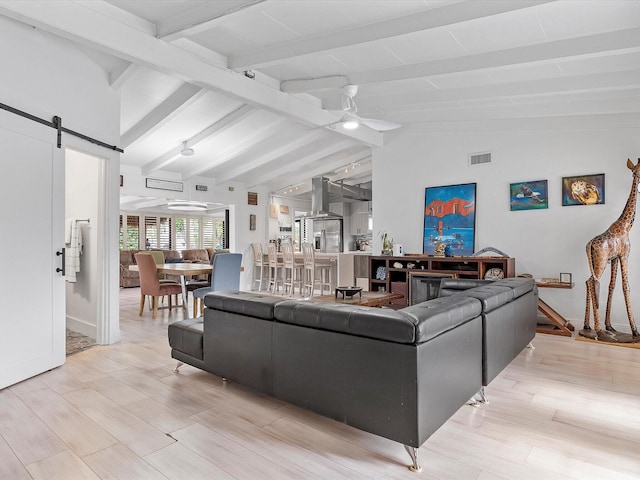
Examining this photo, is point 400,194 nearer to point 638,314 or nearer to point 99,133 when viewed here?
point 638,314

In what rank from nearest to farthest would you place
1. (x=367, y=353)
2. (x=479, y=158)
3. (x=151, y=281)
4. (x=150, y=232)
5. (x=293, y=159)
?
(x=367, y=353) → (x=151, y=281) → (x=479, y=158) → (x=293, y=159) → (x=150, y=232)

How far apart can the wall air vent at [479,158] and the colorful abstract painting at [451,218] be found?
337 millimetres

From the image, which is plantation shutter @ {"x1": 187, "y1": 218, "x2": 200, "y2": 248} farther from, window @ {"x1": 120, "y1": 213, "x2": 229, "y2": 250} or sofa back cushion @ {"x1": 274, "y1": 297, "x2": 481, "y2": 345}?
sofa back cushion @ {"x1": 274, "y1": 297, "x2": 481, "y2": 345}

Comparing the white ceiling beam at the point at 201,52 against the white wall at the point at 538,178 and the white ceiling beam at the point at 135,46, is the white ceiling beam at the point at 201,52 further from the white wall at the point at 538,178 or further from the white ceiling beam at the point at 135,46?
the white wall at the point at 538,178

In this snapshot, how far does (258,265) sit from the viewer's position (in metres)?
9.62

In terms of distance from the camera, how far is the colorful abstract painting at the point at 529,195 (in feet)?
17.8

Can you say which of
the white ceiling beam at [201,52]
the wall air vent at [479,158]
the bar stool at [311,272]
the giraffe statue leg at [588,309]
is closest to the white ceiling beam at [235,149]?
the bar stool at [311,272]

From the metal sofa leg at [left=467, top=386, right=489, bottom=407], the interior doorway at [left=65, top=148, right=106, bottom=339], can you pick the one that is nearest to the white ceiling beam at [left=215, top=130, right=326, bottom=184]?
the interior doorway at [left=65, top=148, right=106, bottom=339]

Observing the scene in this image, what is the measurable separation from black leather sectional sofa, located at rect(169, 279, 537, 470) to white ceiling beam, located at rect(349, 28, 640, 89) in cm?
202

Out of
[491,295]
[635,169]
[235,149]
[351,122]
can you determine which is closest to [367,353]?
[491,295]

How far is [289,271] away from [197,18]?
6757mm

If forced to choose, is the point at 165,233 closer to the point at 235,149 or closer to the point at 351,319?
the point at 235,149

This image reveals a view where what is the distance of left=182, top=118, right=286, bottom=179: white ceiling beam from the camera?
22.5 feet

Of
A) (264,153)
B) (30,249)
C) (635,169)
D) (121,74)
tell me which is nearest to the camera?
(30,249)
